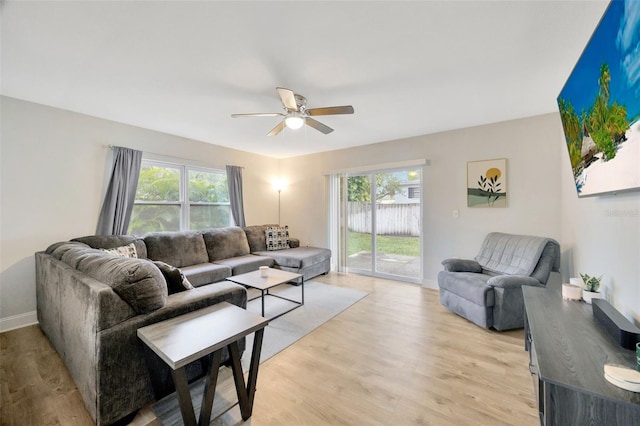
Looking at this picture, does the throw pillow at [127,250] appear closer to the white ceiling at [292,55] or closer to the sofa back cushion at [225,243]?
the sofa back cushion at [225,243]

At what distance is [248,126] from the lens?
3521 mm

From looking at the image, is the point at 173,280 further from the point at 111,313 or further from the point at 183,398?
the point at 183,398

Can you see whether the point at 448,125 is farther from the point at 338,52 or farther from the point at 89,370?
the point at 89,370

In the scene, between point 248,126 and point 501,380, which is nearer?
point 501,380

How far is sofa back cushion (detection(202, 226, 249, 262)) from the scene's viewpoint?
13.4 ft

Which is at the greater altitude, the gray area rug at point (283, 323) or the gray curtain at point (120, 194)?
the gray curtain at point (120, 194)

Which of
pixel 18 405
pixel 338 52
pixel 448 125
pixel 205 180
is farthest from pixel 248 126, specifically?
pixel 18 405

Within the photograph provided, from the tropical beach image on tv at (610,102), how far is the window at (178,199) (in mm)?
4707

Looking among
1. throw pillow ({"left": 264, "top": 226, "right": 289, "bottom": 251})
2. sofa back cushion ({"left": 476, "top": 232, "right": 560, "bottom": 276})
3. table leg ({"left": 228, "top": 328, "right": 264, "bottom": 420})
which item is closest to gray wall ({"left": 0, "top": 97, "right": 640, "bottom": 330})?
sofa back cushion ({"left": 476, "top": 232, "right": 560, "bottom": 276})

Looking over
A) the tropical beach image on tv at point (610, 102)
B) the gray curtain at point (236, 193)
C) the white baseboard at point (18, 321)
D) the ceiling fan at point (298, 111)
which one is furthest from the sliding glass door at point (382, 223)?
the white baseboard at point (18, 321)

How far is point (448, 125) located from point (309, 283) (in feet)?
10.8

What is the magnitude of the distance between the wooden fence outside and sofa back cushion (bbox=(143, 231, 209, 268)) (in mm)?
2835

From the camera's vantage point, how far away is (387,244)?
4637 mm

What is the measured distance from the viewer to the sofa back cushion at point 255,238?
4.73m
